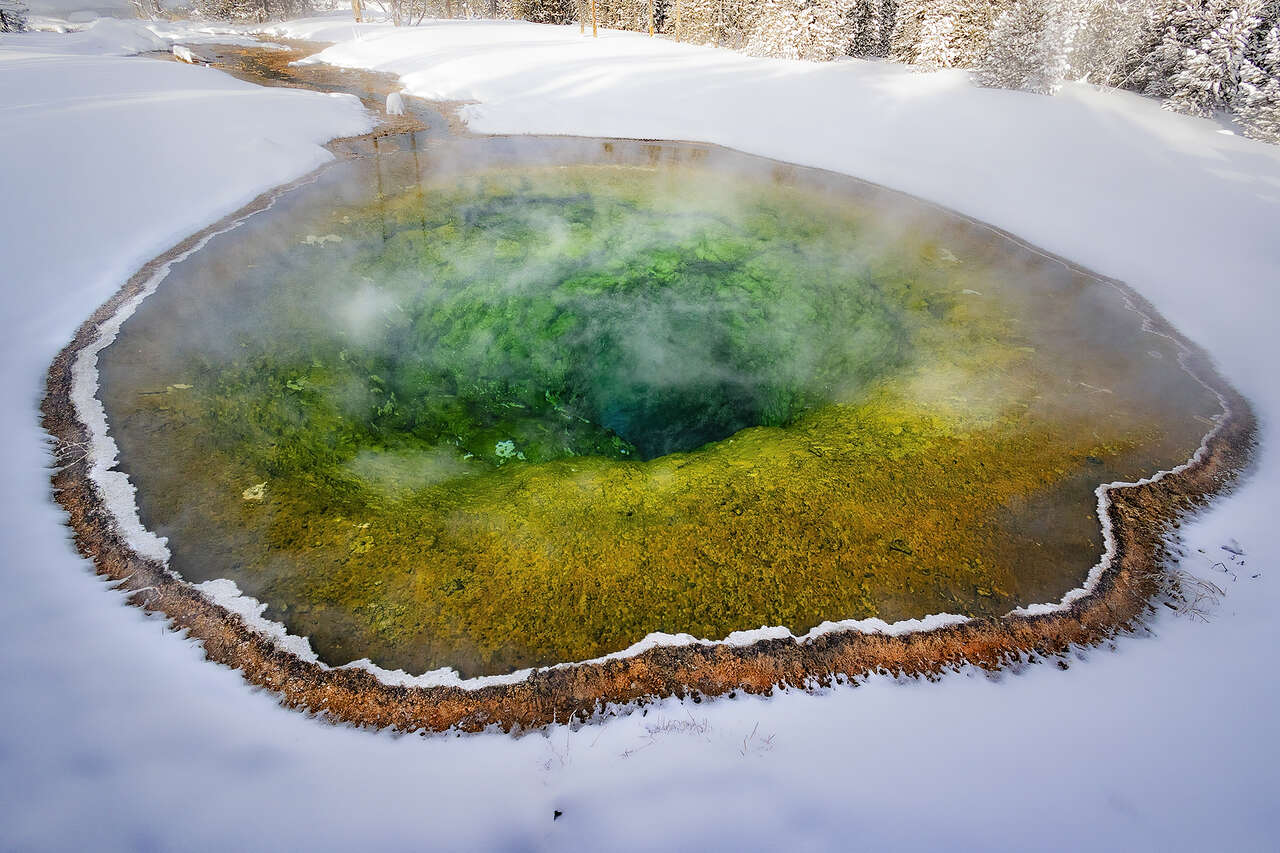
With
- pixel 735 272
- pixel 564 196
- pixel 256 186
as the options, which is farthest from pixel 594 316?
pixel 256 186

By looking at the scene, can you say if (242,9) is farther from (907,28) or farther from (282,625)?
(282,625)

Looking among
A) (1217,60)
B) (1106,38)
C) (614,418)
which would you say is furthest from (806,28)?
(614,418)

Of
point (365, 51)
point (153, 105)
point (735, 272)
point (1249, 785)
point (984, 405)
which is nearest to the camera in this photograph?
point (1249, 785)

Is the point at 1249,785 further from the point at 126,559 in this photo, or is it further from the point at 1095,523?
the point at 126,559

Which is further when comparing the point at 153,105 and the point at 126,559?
the point at 153,105

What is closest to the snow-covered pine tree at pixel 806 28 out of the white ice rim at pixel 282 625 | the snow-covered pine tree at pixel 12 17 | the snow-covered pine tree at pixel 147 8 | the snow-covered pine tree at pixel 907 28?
the snow-covered pine tree at pixel 907 28

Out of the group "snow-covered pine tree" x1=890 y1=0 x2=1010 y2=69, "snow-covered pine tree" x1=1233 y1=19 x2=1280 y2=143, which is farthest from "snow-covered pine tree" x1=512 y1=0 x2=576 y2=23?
"snow-covered pine tree" x1=1233 y1=19 x2=1280 y2=143

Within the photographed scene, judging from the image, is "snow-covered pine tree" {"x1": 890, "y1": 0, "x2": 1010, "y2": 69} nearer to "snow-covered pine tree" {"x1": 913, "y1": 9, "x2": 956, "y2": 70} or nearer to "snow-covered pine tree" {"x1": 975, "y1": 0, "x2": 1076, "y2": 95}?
"snow-covered pine tree" {"x1": 913, "y1": 9, "x2": 956, "y2": 70}
